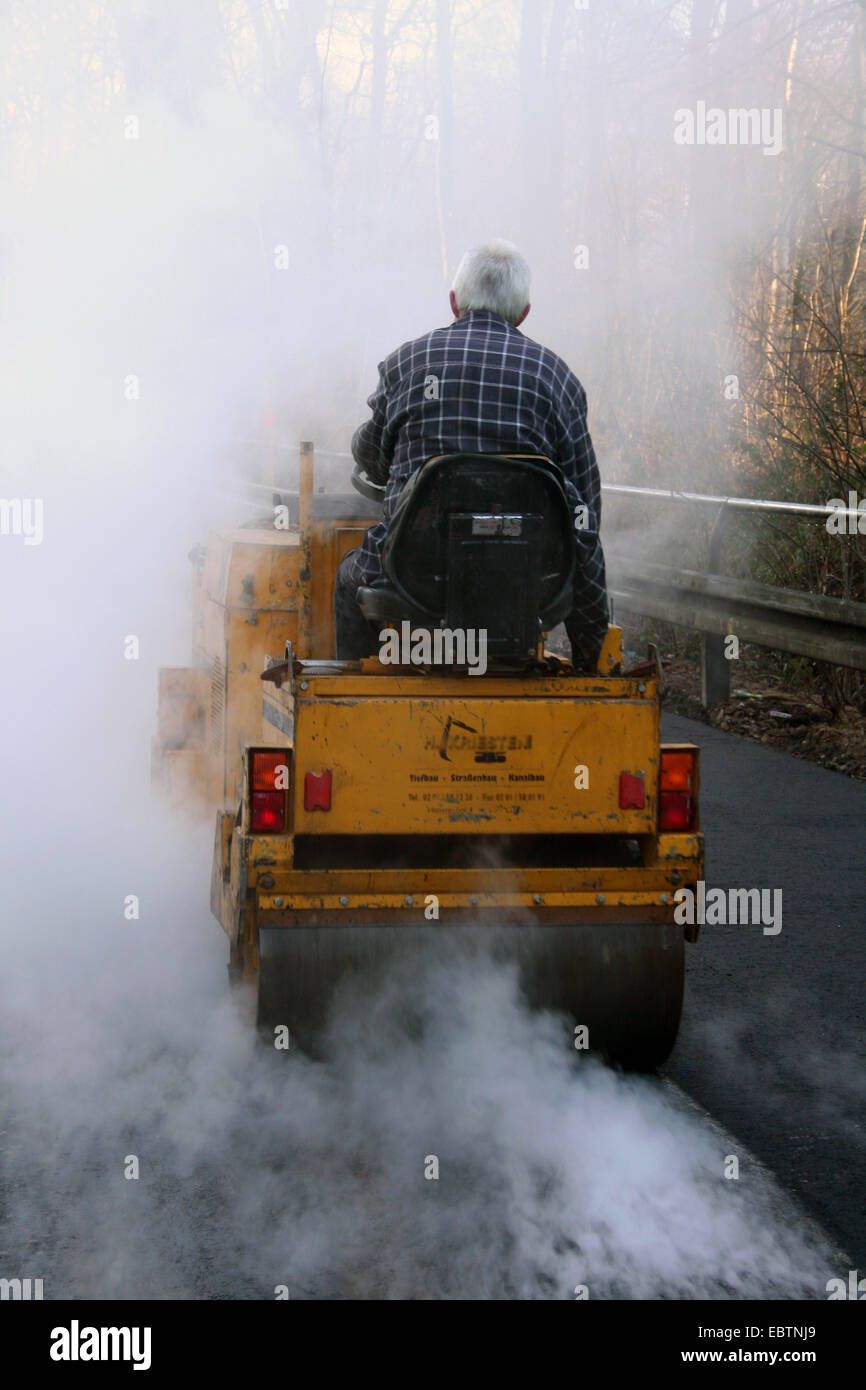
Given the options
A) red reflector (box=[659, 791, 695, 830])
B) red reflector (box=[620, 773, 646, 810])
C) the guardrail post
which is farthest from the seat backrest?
the guardrail post

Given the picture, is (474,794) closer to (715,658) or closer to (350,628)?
(350,628)

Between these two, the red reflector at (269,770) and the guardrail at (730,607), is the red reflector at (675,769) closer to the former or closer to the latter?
the red reflector at (269,770)

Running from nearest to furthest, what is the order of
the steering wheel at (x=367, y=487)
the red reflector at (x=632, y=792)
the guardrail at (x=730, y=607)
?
the red reflector at (x=632, y=792), the steering wheel at (x=367, y=487), the guardrail at (x=730, y=607)

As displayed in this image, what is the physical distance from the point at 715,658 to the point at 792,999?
5.00 metres

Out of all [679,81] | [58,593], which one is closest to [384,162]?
[679,81]

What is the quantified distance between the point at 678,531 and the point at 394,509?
7580 mm

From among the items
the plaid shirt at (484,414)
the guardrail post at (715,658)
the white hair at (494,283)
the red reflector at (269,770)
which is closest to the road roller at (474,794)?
the red reflector at (269,770)

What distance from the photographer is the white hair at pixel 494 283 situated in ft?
14.7

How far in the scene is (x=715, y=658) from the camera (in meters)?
9.93

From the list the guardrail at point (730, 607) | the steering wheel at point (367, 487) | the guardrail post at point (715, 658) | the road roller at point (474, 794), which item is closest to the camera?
the road roller at point (474, 794)

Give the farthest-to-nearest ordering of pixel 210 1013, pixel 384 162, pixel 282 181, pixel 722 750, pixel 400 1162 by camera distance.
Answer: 1. pixel 384 162
2. pixel 282 181
3. pixel 722 750
4. pixel 210 1013
5. pixel 400 1162

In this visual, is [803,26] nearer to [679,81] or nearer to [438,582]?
[679,81]

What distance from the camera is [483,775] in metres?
4.19

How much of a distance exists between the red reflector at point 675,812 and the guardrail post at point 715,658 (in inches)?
221
